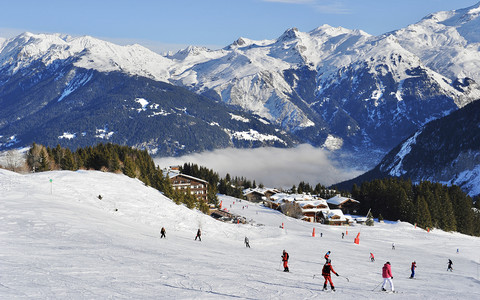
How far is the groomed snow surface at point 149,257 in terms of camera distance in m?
23.0

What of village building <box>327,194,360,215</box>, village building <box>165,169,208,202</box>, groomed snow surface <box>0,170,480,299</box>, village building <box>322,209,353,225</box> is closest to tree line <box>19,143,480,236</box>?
village building <box>327,194,360,215</box>

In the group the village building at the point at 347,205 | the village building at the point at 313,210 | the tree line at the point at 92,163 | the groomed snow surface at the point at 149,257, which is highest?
the tree line at the point at 92,163

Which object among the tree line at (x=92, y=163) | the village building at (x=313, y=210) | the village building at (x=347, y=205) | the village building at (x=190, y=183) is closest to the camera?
the tree line at (x=92, y=163)

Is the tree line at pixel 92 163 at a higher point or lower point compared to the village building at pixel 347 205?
higher

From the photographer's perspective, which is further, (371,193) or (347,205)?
(347,205)

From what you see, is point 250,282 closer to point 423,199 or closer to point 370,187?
point 423,199

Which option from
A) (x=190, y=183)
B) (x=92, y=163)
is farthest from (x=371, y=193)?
(x=92, y=163)

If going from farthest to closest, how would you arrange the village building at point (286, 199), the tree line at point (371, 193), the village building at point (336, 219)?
the village building at point (286, 199) < the village building at point (336, 219) < the tree line at point (371, 193)

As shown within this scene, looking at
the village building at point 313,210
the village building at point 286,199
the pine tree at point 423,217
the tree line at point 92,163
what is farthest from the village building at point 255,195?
the pine tree at point 423,217

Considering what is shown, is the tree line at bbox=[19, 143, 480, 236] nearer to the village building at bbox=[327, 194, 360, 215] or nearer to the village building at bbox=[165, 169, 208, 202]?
the village building at bbox=[327, 194, 360, 215]

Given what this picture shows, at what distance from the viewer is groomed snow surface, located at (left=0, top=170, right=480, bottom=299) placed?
23.0 meters

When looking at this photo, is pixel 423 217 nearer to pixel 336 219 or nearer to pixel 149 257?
pixel 336 219

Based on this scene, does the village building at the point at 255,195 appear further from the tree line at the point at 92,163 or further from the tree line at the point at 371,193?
the tree line at the point at 92,163

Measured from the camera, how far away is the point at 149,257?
104 ft
